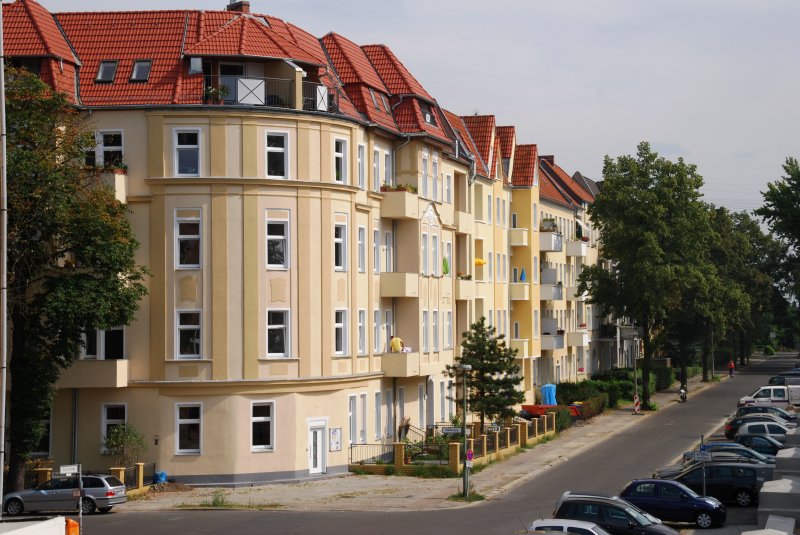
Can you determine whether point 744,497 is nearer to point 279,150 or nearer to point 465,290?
point 279,150

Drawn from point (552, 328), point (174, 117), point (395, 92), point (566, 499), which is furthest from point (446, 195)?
point (566, 499)

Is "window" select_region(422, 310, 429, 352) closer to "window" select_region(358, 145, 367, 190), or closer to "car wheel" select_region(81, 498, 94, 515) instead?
"window" select_region(358, 145, 367, 190)

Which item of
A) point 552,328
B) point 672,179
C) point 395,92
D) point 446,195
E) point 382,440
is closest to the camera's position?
point 382,440

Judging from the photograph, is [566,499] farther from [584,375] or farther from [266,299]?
[584,375]

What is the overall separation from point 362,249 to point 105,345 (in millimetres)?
10931

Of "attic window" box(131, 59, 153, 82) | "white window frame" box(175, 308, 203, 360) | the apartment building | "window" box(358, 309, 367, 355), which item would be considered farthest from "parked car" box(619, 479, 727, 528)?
"attic window" box(131, 59, 153, 82)

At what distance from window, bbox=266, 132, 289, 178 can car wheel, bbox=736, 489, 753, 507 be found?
19.4 meters

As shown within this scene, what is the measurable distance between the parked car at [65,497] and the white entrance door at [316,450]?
873cm

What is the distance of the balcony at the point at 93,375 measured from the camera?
140 feet

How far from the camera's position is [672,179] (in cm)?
7394

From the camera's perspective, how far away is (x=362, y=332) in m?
48.2

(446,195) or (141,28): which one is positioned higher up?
(141,28)

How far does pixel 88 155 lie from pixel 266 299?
Answer: 27.1ft

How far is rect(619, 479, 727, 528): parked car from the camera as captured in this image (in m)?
34.1
